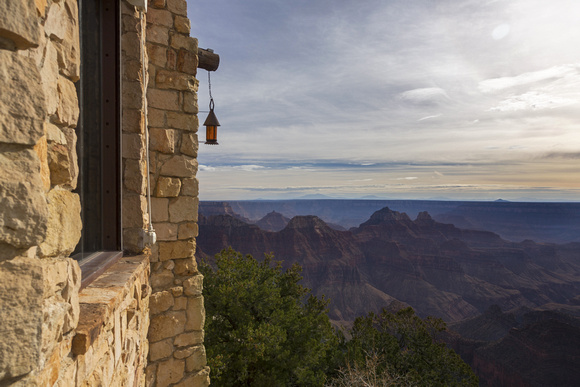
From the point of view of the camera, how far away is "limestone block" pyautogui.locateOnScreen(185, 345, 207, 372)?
3719mm

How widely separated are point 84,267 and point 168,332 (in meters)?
1.77

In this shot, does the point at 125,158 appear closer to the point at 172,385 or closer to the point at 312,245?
the point at 172,385

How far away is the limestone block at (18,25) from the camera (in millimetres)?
883

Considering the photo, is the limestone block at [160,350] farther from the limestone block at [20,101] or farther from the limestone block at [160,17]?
the limestone block at [160,17]

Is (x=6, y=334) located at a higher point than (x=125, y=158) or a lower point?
lower

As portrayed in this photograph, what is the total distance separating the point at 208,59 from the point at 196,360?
12.3 ft

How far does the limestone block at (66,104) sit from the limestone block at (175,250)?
7.65ft

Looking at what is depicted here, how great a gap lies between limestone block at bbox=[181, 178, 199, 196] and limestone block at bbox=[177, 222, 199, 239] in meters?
0.33

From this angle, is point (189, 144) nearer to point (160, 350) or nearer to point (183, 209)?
point (183, 209)

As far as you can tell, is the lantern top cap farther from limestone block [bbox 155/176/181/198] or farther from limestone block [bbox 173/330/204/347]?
limestone block [bbox 173/330/204/347]

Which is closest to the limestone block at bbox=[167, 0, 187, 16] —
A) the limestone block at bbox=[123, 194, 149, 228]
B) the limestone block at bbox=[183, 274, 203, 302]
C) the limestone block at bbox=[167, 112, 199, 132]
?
the limestone block at bbox=[167, 112, 199, 132]

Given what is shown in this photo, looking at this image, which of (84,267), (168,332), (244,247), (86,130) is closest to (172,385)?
(168,332)

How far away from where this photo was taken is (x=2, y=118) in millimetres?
888

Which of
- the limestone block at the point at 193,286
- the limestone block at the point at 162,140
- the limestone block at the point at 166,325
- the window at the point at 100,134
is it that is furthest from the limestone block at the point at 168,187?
the limestone block at the point at 166,325
